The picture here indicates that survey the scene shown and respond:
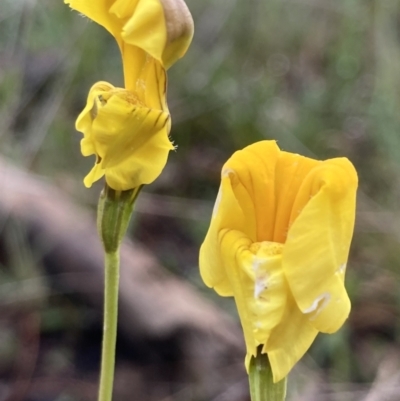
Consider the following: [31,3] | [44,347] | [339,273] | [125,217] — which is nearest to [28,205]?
[44,347]

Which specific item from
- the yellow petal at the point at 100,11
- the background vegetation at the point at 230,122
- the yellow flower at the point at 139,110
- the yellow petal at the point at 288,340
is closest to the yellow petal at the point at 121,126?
the yellow flower at the point at 139,110

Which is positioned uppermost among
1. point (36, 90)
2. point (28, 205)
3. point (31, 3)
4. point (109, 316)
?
point (31, 3)

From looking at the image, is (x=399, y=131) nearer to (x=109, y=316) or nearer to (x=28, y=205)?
(x=28, y=205)

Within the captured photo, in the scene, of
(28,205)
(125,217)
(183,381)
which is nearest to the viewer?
(125,217)

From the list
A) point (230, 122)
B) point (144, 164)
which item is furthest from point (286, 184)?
point (230, 122)

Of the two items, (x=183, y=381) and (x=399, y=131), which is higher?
(x=399, y=131)

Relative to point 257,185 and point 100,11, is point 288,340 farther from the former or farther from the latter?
point 100,11
